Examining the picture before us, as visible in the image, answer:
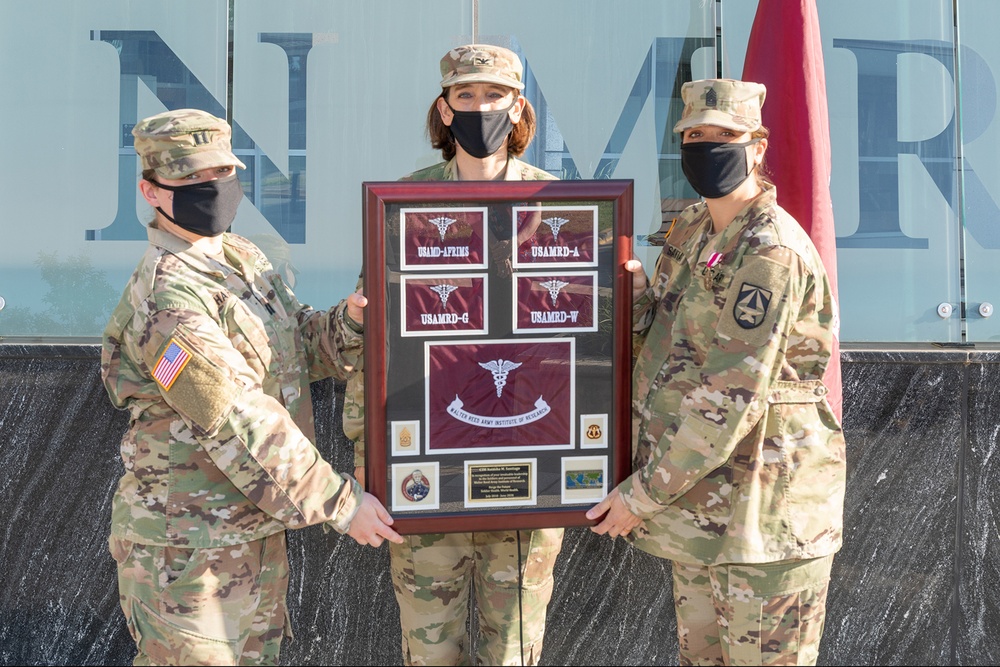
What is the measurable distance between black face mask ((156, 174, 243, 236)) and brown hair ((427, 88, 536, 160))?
2.59 ft

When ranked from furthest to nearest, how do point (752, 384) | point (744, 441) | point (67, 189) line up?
point (67, 189) < point (744, 441) < point (752, 384)

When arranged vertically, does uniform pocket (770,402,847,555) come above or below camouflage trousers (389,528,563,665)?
above

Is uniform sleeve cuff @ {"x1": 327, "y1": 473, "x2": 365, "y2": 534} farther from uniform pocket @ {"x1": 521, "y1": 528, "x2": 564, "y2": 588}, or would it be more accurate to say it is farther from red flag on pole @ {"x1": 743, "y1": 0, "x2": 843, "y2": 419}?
red flag on pole @ {"x1": 743, "y1": 0, "x2": 843, "y2": 419}

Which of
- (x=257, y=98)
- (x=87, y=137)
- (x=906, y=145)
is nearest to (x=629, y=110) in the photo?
(x=906, y=145)

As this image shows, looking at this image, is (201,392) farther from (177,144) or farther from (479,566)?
(479,566)

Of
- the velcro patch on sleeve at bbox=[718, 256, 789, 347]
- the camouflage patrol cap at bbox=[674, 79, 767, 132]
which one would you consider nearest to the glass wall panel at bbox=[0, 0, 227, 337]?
the camouflage patrol cap at bbox=[674, 79, 767, 132]

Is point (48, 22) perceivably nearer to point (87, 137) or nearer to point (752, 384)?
point (87, 137)

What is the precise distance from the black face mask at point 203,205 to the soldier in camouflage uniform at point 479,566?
727mm

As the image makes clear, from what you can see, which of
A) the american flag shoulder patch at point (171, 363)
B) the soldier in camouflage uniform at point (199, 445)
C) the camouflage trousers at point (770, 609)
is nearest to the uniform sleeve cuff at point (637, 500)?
the camouflage trousers at point (770, 609)

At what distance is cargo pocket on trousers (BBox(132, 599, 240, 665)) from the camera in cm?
241

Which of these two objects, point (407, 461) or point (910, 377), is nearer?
point (407, 461)

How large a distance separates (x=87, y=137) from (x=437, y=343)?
2129mm

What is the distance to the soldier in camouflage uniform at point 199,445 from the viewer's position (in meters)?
2.36

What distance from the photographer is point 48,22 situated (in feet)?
12.7
